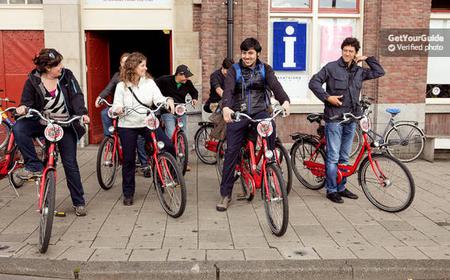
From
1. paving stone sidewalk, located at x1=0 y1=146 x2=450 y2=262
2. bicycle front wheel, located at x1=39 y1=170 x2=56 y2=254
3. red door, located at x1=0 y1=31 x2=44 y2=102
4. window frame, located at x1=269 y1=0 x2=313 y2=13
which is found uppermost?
window frame, located at x1=269 y1=0 x2=313 y2=13

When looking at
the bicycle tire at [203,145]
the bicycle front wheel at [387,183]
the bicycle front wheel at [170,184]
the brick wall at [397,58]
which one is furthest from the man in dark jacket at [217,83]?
the brick wall at [397,58]

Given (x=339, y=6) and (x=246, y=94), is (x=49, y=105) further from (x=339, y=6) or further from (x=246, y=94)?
(x=339, y=6)

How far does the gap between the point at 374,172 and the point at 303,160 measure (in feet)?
4.13

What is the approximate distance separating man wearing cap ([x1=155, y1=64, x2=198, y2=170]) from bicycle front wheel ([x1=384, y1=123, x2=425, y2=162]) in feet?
13.7

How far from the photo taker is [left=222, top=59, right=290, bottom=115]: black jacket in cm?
555

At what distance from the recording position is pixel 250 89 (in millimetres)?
5641

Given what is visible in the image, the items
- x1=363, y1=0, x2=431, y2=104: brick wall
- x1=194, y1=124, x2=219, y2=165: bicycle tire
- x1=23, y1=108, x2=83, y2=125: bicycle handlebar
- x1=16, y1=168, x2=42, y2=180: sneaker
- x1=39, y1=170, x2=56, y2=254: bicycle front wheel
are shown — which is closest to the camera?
x1=39, y1=170, x2=56, y2=254: bicycle front wheel

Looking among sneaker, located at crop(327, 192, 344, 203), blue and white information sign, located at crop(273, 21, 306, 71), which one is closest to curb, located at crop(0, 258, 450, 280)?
sneaker, located at crop(327, 192, 344, 203)

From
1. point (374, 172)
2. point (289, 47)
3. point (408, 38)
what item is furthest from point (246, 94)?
→ point (408, 38)

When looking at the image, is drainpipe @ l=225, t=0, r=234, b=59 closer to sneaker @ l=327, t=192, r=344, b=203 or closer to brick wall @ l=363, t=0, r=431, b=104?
brick wall @ l=363, t=0, r=431, b=104

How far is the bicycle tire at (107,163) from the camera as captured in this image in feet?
22.3

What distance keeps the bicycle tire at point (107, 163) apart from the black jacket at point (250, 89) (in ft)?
Answer: 7.07

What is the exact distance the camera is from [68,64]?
32.2 ft

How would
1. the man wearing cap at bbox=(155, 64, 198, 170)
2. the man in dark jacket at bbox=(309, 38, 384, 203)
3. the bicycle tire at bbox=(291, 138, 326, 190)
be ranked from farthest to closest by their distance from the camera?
the man wearing cap at bbox=(155, 64, 198, 170) → the bicycle tire at bbox=(291, 138, 326, 190) → the man in dark jacket at bbox=(309, 38, 384, 203)
